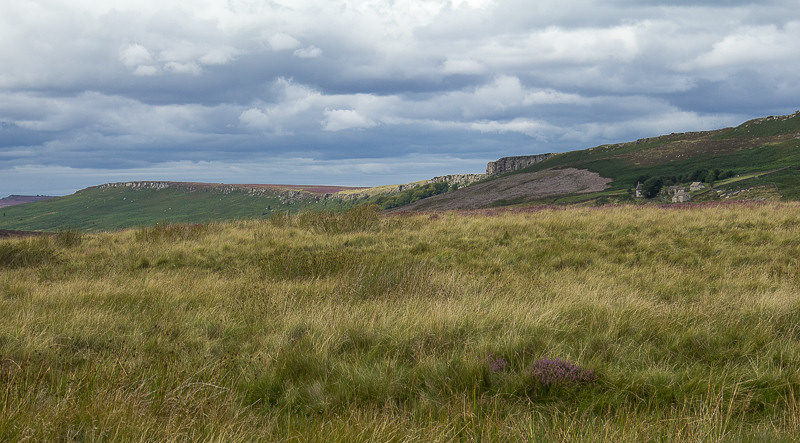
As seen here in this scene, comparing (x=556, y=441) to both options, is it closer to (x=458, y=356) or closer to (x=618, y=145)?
(x=458, y=356)

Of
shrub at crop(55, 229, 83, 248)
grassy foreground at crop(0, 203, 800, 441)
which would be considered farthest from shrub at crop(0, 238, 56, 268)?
grassy foreground at crop(0, 203, 800, 441)

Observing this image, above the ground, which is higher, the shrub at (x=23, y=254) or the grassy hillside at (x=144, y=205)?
the grassy hillside at (x=144, y=205)

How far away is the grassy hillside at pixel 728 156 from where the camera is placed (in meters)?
50.2

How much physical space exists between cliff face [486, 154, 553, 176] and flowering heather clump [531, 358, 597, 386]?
135 meters

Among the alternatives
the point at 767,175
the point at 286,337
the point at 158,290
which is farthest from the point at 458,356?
the point at 767,175

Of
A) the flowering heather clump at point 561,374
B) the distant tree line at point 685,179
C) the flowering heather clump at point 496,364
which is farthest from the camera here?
the distant tree line at point 685,179

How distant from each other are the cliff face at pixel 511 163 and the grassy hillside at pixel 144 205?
53908 millimetres

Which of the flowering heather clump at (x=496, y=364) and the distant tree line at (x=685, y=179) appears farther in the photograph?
the distant tree line at (x=685, y=179)

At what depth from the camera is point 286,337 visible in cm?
429

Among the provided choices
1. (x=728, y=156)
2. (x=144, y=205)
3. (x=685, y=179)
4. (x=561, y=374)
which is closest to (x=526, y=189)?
(x=685, y=179)

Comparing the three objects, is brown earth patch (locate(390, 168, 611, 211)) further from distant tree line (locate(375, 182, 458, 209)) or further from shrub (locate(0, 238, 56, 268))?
shrub (locate(0, 238, 56, 268))

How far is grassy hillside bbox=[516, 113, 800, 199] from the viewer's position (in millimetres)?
50219

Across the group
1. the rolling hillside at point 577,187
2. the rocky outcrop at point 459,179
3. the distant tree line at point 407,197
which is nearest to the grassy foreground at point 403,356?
the rolling hillside at point 577,187

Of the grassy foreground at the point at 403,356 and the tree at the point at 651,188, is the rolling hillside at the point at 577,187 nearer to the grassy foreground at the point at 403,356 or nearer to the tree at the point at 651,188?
the tree at the point at 651,188
